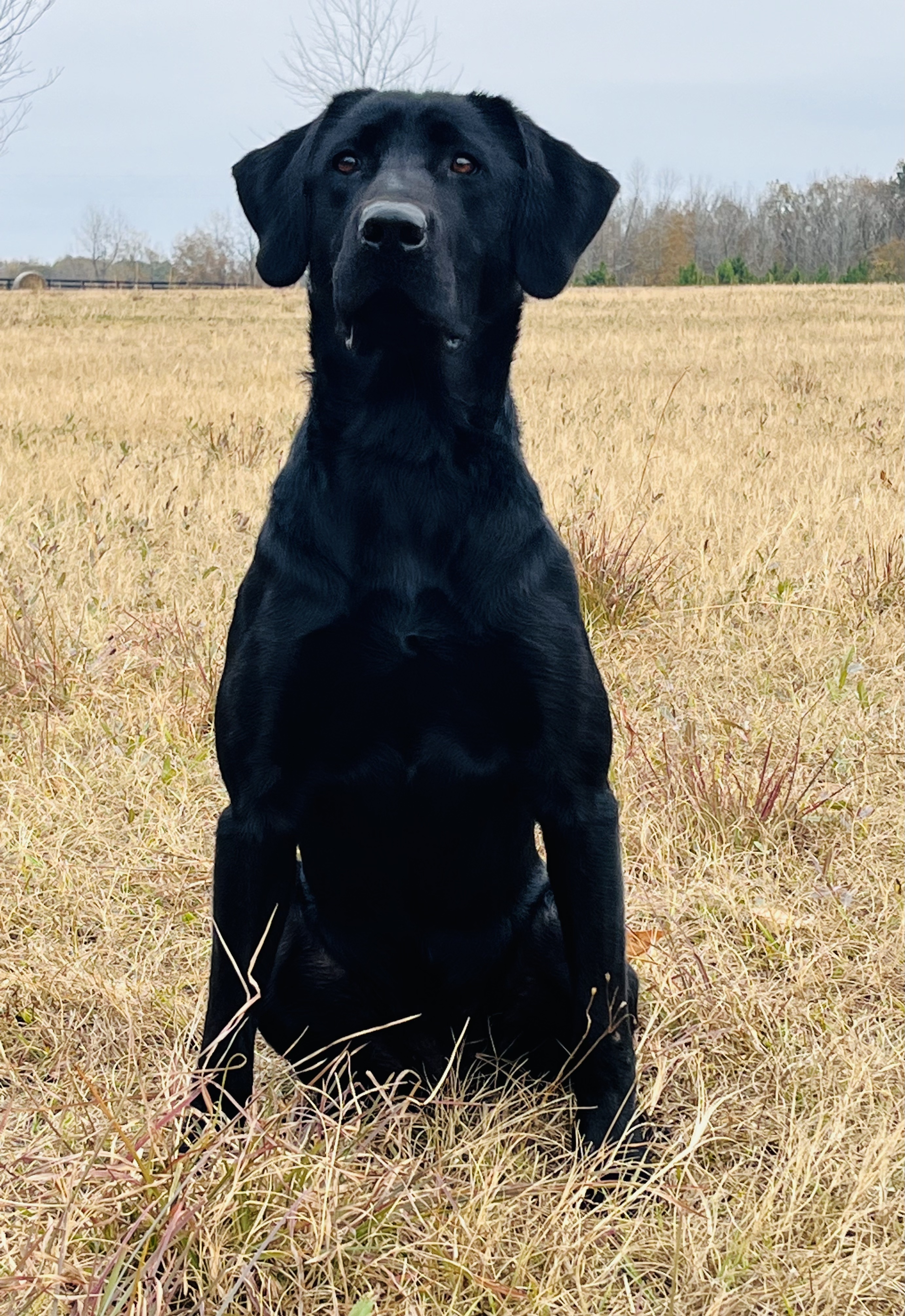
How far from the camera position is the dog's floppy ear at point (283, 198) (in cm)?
→ 222

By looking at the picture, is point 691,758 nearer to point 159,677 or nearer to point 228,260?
point 159,677

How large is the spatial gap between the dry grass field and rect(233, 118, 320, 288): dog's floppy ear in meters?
1.33

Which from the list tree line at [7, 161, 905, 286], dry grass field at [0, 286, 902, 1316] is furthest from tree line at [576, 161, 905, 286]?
dry grass field at [0, 286, 902, 1316]

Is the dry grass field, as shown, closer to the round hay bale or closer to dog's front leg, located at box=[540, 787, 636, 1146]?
dog's front leg, located at box=[540, 787, 636, 1146]

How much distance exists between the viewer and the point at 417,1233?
5.61 ft

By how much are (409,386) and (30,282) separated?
43568 mm

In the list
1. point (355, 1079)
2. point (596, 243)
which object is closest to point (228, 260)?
point (596, 243)

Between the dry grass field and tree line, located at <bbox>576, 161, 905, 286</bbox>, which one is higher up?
tree line, located at <bbox>576, 161, 905, 286</bbox>

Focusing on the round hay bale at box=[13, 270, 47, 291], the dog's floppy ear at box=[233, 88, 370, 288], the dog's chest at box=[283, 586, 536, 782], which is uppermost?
the round hay bale at box=[13, 270, 47, 291]

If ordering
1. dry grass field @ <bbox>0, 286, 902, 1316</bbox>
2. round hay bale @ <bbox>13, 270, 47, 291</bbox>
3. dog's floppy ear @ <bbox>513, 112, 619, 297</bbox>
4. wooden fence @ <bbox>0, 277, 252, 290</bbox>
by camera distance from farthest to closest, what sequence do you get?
wooden fence @ <bbox>0, 277, 252, 290</bbox>
round hay bale @ <bbox>13, 270, 47, 291</bbox>
dog's floppy ear @ <bbox>513, 112, 619, 297</bbox>
dry grass field @ <bbox>0, 286, 902, 1316</bbox>

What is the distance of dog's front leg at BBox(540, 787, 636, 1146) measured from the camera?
1.92m

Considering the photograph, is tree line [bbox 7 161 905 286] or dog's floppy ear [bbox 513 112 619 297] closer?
dog's floppy ear [bbox 513 112 619 297]

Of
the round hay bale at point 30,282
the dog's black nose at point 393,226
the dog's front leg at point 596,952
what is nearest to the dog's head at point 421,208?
the dog's black nose at point 393,226

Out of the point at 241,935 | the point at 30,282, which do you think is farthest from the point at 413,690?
the point at 30,282
